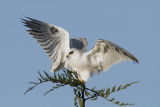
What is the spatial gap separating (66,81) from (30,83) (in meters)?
0.54

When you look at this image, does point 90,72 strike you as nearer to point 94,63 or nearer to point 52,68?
point 94,63

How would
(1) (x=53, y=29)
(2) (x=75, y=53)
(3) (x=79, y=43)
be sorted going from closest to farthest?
(2) (x=75, y=53) → (1) (x=53, y=29) → (3) (x=79, y=43)

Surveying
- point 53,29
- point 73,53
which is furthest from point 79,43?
point 73,53

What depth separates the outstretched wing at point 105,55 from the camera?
5.68 m

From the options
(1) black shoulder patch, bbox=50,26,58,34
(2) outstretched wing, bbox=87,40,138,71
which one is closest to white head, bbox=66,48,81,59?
(2) outstretched wing, bbox=87,40,138,71

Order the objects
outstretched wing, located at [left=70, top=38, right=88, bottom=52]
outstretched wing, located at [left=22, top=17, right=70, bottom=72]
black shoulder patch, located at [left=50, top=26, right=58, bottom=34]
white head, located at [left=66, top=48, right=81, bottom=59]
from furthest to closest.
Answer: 1. outstretched wing, located at [left=70, top=38, right=88, bottom=52]
2. black shoulder patch, located at [left=50, top=26, right=58, bottom=34]
3. outstretched wing, located at [left=22, top=17, right=70, bottom=72]
4. white head, located at [left=66, top=48, right=81, bottom=59]

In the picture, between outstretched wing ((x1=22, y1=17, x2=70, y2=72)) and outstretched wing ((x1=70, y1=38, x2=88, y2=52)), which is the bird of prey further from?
outstretched wing ((x1=70, y1=38, x2=88, y2=52))

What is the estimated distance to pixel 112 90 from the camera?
4926 millimetres

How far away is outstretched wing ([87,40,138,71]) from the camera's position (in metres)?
5.68

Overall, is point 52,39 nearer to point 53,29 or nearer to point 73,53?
point 53,29

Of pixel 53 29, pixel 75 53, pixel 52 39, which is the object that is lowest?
pixel 75 53

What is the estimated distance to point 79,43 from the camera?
7.21 meters

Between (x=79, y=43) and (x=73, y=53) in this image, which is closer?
(x=73, y=53)

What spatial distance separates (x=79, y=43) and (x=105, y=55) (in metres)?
1.49
